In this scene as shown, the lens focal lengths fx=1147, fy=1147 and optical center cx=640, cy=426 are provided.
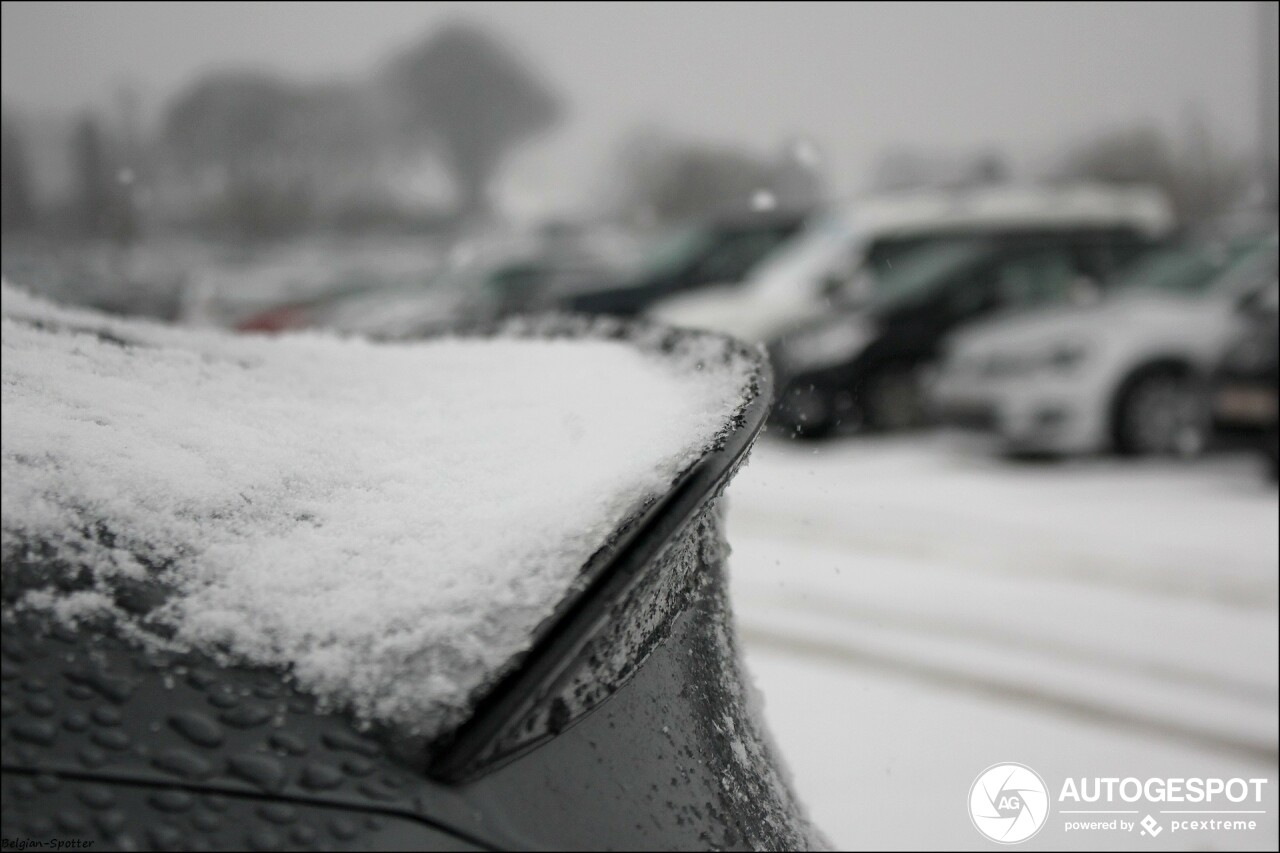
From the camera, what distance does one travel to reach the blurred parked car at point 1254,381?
255 inches

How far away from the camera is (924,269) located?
30.1 ft

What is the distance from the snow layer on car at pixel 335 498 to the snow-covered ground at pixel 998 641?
29 centimetres

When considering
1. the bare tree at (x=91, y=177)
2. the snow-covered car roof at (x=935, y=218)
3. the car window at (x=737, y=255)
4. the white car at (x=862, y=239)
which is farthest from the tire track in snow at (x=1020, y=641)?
the car window at (x=737, y=255)

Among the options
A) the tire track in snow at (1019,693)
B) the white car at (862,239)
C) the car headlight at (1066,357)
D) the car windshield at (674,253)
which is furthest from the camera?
the car windshield at (674,253)

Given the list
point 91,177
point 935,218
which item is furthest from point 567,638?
point 935,218

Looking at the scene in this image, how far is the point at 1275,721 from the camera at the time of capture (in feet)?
10.4

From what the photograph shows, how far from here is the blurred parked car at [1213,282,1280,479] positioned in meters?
6.48

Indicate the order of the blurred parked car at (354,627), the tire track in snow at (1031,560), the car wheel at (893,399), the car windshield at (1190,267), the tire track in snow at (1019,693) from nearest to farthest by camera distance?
the blurred parked car at (354,627) → the tire track in snow at (1019,693) → the tire track in snow at (1031,560) → the car windshield at (1190,267) → the car wheel at (893,399)

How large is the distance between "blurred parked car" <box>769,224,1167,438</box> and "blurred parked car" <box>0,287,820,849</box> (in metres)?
6.76

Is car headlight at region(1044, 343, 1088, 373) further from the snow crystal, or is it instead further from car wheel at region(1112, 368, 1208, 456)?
the snow crystal

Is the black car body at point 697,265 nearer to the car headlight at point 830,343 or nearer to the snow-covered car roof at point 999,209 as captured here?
the snow-covered car roof at point 999,209

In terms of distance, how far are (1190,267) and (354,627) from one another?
348 inches

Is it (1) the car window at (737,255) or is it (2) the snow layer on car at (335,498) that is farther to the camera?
(1) the car window at (737,255)

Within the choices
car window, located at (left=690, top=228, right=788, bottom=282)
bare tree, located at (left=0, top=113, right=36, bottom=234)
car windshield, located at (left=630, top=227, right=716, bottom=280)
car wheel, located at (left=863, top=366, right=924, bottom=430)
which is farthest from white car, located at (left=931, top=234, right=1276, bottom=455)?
bare tree, located at (left=0, top=113, right=36, bottom=234)
